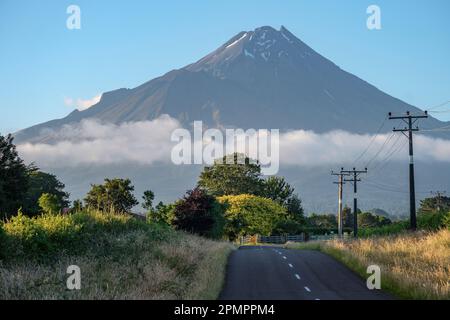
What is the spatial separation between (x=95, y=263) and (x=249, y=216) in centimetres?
8054

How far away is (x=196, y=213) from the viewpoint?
5519 cm

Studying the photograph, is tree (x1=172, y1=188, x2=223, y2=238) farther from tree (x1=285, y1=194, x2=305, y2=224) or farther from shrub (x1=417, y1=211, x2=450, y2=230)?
tree (x1=285, y1=194, x2=305, y2=224)

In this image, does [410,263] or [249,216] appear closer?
[410,263]

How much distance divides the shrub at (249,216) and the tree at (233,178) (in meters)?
23.3

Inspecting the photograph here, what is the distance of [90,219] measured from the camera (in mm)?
30031

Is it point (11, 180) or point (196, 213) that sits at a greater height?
point (11, 180)

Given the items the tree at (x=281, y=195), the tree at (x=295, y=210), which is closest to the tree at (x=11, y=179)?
the tree at (x=295, y=210)

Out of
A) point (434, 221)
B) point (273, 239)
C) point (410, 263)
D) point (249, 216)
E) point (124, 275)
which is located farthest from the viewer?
point (273, 239)

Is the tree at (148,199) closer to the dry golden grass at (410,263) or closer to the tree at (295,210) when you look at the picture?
the dry golden grass at (410,263)

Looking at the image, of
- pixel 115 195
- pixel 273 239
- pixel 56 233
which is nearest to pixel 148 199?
pixel 115 195

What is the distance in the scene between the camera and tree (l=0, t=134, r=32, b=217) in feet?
163

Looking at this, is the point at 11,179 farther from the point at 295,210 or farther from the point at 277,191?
the point at 277,191

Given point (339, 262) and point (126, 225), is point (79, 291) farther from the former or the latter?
point (339, 262)

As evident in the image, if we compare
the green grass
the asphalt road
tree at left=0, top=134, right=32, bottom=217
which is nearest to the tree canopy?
tree at left=0, top=134, right=32, bottom=217
